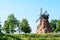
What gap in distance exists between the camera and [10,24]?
71.5 metres

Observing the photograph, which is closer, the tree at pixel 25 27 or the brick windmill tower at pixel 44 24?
the brick windmill tower at pixel 44 24

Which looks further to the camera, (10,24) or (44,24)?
(10,24)

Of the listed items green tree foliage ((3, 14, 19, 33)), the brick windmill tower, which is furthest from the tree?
the brick windmill tower

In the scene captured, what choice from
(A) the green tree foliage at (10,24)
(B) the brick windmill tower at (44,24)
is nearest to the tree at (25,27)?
(A) the green tree foliage at (10,24)

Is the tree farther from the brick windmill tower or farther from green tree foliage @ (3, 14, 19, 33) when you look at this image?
the brick windmill tower

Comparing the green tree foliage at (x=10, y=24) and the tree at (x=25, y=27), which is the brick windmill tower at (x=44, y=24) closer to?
the tree at (x=25, y=27)

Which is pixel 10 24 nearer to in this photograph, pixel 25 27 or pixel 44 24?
pixel 25 27

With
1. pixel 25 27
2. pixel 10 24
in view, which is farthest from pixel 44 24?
pixel 10 24

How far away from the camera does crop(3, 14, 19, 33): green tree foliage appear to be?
70.1 metres

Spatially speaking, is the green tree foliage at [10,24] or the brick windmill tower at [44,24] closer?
the brick windmill tower at [44,24]

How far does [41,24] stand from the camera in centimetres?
6788

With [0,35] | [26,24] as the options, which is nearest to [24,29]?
[26,24]

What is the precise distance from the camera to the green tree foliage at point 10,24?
2761 inches

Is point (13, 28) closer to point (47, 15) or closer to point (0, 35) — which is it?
point (47, 15)
